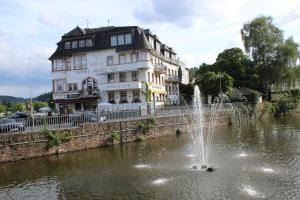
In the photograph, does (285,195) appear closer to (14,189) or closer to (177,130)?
(14,189)

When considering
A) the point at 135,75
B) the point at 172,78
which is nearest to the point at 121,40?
the point at 135,75

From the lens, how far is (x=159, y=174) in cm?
2094

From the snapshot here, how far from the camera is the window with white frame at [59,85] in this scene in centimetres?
5981

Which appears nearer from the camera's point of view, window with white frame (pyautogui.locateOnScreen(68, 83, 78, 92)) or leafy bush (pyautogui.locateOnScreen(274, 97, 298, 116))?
window with white frame (pyautogui.locateOnScreen(68, 83, 78, 92))

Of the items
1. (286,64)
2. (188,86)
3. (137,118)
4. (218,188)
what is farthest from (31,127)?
(286,64)

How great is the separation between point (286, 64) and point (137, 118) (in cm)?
3973

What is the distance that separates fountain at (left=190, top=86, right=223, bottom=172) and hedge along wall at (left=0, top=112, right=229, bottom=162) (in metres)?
3.01

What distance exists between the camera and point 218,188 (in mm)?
17312

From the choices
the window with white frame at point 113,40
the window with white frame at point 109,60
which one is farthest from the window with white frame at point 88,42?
the window with white frame at point 109,60

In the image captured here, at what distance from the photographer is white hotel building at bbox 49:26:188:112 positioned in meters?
55.6

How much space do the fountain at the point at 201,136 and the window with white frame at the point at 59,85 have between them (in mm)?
22537

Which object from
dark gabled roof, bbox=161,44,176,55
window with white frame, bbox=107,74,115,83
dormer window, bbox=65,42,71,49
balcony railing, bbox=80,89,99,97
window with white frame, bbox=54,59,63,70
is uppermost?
dark gabled roof, bbox=161,44,176,55

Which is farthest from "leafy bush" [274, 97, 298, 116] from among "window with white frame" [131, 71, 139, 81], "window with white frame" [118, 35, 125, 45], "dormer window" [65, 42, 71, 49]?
"dormer window" [65, 42, 71, 49]

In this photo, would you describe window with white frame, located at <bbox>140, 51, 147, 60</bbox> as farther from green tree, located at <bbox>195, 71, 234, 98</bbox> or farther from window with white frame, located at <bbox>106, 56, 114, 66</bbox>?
green tree, located at <bbox>195, 71, 234, 98</bbox>
